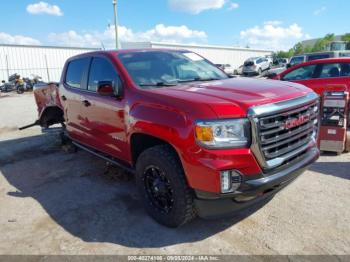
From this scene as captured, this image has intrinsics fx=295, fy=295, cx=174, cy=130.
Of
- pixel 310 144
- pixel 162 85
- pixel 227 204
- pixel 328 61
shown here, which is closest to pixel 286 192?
pixel 310 144

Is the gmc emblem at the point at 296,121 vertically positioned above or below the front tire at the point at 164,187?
above

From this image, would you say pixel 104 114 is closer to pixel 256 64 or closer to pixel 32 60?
pixel 32 60

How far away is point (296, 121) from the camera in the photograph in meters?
2.96

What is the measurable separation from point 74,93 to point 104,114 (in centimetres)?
121

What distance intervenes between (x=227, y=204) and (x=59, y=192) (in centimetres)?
278

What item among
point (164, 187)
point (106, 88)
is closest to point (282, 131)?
point (164, 187)

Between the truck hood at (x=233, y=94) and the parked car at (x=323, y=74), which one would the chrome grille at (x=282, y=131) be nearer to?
the truck hood at (x=233, y=94)

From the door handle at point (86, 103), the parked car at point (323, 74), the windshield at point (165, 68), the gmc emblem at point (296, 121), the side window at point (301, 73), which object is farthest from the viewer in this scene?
the side window at point (301, 73)

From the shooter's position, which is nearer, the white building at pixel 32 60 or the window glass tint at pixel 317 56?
the window glass tint at pixel 317 56

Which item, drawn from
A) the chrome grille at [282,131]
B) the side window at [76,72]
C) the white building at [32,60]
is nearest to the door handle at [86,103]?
the side window at [76,72]

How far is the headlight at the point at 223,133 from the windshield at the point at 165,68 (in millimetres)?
1157

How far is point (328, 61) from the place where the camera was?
7449 millimetres

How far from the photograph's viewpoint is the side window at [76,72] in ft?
15.7

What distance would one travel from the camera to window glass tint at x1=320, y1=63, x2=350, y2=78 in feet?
23.6
